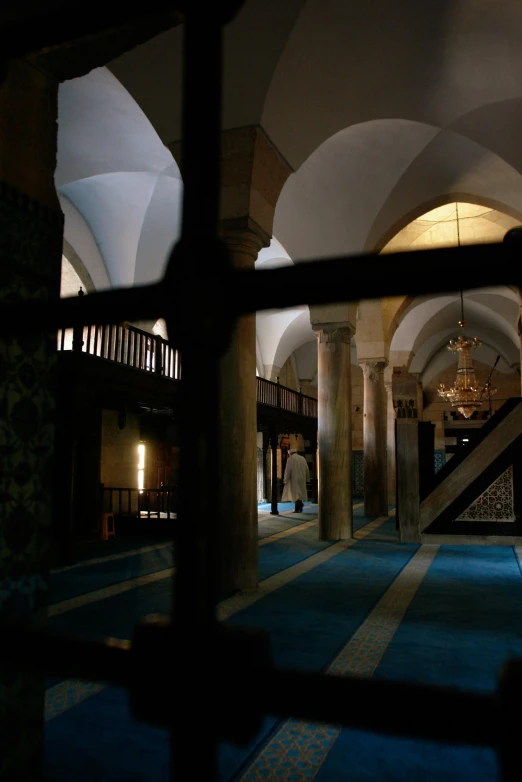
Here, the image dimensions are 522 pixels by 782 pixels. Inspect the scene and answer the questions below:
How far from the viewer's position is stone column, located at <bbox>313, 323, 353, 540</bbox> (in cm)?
991

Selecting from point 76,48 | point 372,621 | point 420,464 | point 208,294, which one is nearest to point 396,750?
point 372,621

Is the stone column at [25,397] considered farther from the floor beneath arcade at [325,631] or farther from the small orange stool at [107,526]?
the small orange stool at [107,526]

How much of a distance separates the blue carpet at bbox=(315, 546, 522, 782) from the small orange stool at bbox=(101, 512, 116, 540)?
221 inches

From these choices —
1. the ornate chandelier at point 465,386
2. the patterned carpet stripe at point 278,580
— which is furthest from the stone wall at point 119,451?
the ornate chandelier at point 465,386

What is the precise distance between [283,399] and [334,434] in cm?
850

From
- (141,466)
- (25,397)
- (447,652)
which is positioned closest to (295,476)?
(141,466)

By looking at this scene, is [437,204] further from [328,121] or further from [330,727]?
[330,727]

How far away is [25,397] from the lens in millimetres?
2248

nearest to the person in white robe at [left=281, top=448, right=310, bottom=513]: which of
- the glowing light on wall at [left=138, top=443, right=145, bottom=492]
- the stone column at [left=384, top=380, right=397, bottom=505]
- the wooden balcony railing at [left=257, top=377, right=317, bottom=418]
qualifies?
the wooden balcony railing at [left=257, top=377, right=317, bottom=418]

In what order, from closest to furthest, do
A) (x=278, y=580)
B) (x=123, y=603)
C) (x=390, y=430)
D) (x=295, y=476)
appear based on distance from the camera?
(x=123, y=603), (x=278, y=580), (x=295, y=476), (x=390, y=430)

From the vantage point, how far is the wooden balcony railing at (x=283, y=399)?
16078 millimetres

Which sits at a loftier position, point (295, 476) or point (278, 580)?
point (295, 476)

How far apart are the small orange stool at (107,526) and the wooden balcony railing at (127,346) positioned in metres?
2.70

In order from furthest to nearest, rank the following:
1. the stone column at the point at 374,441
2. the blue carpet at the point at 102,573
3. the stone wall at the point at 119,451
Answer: the stone column at the point at 374,441 → the stone wall at the point at 119,451 → the blue carpet at the point at 102,573
